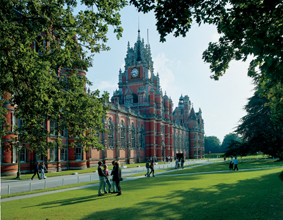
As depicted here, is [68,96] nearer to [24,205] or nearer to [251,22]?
[24,205]

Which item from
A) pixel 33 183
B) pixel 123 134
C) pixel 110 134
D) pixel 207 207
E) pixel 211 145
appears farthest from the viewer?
pixel 211 145

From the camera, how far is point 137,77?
8044 cm

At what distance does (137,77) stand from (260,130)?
44002 mm

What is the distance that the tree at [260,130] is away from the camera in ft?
140

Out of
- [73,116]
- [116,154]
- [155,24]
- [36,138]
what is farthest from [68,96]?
[116,154]

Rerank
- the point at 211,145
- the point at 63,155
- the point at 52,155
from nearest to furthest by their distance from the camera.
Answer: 1. the point at 52,155
2. the point at 63,155
3. the point at 211,145

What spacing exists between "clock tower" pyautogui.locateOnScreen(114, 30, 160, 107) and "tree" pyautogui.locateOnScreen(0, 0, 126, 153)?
62.9 metres

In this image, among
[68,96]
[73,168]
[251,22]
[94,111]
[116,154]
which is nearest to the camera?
[251,22]

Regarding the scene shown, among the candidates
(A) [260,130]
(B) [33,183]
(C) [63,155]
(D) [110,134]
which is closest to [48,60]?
(B) [33,183]

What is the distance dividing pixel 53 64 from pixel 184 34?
19.1 ft

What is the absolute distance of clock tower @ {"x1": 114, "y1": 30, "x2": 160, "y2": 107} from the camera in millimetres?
77475

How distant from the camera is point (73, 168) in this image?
137 feet

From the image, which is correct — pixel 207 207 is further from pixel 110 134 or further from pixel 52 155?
pixel 110 134

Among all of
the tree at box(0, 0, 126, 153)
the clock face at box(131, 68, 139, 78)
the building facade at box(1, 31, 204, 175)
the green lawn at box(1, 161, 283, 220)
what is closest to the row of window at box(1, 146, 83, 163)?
the building facade at box(1, 31, 204, 175)
